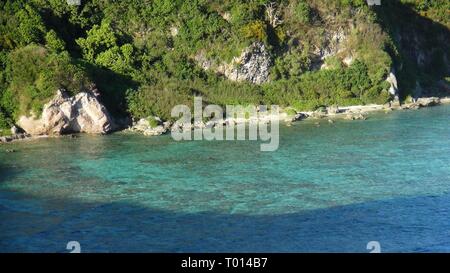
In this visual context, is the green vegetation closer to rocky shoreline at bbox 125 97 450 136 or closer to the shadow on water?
rocky shoreline at bbox 125 97 450 136

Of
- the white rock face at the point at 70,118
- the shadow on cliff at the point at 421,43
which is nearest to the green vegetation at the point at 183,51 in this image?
the white rock face at the point at 70,118

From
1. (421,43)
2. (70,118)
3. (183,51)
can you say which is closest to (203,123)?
(183,51)

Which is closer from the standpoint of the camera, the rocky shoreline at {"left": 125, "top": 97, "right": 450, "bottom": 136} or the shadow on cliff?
the rocky shoreline at {"left": 125, "top": 97, "right": 450, "bottom": 136}

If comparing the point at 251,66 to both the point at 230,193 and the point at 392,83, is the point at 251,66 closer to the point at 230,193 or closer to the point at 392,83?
the point at 392,83

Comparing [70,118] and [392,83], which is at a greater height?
[392,83]

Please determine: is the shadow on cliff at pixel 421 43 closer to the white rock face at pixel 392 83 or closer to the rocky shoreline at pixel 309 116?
the rocky shoreline at pixel 309 116

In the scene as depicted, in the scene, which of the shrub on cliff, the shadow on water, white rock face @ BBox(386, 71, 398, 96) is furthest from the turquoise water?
white rock face @ BBox(386, 71, 398, 96)
